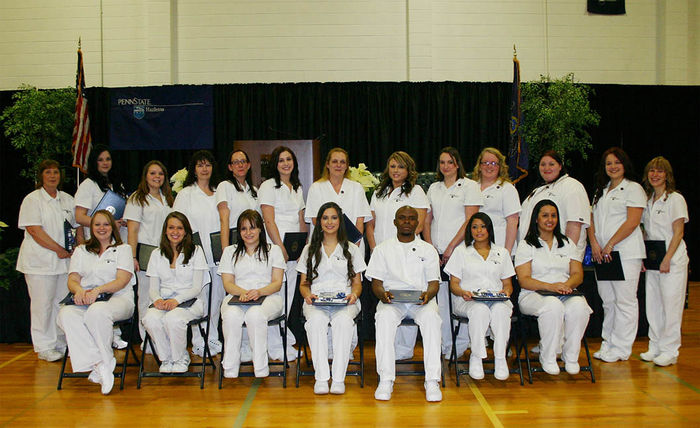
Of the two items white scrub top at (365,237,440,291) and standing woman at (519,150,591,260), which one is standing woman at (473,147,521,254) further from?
white scrub top at (365,237,440,291)

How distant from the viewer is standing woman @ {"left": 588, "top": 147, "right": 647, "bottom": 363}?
5.13 meters

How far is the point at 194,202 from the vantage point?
217 inches

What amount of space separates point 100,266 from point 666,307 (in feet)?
15.0

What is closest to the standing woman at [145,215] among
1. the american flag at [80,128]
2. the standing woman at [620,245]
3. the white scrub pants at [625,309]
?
the american flag at [80,128]

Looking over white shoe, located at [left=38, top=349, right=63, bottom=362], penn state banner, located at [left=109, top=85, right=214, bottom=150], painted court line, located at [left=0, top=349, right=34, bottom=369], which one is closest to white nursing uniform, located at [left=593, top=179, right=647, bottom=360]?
white shoe, located at [left=38, top=349, right=63, bottom=362]

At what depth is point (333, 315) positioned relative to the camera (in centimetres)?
452

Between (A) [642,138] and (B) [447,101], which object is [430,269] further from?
(A) [642,138]

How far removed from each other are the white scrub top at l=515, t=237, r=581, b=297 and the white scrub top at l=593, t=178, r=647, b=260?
53cm

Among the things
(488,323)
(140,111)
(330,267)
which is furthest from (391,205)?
(140,111)

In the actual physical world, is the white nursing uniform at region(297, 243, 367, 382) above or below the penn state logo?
below

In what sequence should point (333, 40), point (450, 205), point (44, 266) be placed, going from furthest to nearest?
1. point (333, 40)
2. point (44, 266)
3. point (450, 205)

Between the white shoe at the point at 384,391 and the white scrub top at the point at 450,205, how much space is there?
58.3 inches

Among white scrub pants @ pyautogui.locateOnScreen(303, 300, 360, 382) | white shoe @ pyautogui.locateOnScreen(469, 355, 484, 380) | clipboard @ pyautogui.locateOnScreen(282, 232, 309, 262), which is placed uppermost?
clipboard @ pyautogui.locateOnScreen(282, 232, 309, 262)

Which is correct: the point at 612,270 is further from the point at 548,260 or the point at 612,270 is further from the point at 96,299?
the point at 96,299
